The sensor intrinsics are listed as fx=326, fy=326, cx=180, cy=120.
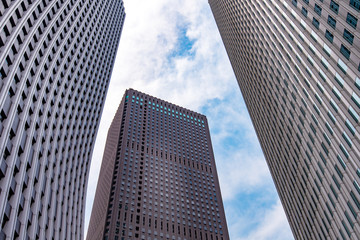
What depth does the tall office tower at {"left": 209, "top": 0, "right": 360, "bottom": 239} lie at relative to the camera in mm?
41375

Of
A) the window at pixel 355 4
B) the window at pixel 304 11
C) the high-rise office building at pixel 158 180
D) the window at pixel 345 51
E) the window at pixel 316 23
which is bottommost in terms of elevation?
the window at pixel 345 51

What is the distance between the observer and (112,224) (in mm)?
104125

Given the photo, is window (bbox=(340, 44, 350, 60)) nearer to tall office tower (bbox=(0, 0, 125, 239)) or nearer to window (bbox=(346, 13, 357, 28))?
window (bbox=(346, 13, 357, 28))

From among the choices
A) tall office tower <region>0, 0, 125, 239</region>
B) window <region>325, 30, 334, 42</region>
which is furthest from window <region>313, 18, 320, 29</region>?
tall office tower <region>0, 0, 125, 239</region>

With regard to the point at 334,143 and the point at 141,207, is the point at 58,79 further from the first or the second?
the point at 141,207

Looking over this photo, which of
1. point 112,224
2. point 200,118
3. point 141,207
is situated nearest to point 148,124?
point 200,118

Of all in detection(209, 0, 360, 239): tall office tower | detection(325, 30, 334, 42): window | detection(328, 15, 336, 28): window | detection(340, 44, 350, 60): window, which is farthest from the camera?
detection(325, 30, 334, 42): window

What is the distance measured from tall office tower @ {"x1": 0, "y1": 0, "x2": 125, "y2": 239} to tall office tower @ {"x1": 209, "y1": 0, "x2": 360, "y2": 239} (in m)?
40.0

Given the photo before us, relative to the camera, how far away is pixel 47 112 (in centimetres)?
5100

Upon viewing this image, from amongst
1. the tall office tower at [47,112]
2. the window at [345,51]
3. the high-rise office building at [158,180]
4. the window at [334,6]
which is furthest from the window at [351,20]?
the high-rise office building at [158,180]

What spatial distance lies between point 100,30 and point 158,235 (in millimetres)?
66081

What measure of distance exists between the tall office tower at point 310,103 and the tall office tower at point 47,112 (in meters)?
40.0

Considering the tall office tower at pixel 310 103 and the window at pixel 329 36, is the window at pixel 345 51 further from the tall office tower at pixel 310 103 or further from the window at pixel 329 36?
the window at pixel 329 36

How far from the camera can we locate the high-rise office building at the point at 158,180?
109562mm
